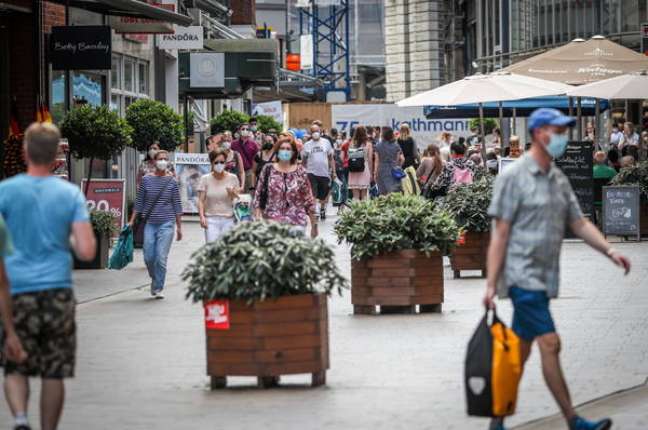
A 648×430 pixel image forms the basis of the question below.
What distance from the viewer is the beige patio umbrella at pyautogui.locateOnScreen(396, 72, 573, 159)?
84.6 ft

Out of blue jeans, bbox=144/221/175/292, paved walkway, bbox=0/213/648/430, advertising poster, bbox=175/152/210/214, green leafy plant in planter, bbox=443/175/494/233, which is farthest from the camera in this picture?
advertising poster, bbox=175/152/210/214

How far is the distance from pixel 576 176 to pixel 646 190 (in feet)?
3.95

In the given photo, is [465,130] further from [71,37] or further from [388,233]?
[388,233]

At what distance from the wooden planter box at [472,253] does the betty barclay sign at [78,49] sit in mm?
6184

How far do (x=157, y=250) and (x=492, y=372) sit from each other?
961 centimetres

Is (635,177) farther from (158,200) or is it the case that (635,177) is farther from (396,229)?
(396,229)

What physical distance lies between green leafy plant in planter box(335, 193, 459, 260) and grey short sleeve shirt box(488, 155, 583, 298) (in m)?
6.06

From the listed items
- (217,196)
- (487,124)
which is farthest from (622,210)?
(487,124)

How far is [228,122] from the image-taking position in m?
39.0

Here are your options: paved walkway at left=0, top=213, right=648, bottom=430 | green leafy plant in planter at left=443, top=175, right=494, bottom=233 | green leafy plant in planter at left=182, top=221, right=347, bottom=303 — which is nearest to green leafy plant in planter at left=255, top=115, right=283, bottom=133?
green leafy plant in planter at left=443, top=175, right=494, bottom=233

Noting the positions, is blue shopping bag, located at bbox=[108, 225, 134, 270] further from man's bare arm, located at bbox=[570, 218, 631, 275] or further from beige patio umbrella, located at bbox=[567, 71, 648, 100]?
man's bare arm, located at bbox=[570, 218, 631, 275]

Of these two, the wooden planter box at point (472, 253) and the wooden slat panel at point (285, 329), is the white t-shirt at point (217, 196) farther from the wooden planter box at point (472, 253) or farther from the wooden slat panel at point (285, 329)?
the wooden slat panel at point (285, 329)

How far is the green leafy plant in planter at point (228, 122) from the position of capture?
39028mm

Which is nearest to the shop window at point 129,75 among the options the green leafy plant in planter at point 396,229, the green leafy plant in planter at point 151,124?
the green leafy plant in planter at point 151,124
